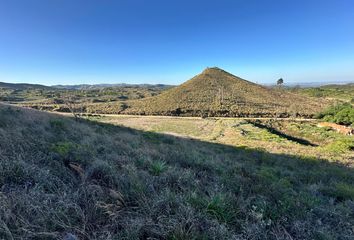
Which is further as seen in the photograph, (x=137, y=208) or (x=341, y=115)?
(x=341, y=115)

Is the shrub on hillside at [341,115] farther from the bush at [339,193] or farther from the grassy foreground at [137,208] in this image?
the grassy foreground at [137,208]

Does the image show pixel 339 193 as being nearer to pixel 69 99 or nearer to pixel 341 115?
pixel 341 115

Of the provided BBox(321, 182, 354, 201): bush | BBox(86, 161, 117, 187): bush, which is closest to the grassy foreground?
BBox(86, 161, 117, 187): bush

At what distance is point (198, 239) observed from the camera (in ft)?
10.4

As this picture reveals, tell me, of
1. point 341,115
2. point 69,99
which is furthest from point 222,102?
point 69,99

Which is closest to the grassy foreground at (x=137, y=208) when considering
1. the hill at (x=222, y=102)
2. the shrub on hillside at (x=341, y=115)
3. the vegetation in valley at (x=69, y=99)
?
the vegetation in valley at (x=69, y=99)

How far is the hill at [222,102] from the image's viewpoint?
6293 cm

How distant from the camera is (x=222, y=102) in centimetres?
7012

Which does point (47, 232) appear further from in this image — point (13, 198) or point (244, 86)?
point (244, 86)

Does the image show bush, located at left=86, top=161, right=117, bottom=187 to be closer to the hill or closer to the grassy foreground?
the grassy foreground

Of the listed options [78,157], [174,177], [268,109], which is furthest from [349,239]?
[268,109]

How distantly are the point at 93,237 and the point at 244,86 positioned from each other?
89.9 m

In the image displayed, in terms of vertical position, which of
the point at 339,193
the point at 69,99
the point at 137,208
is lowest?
the point at 339,193

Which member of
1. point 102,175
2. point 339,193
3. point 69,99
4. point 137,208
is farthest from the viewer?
point 69,99
